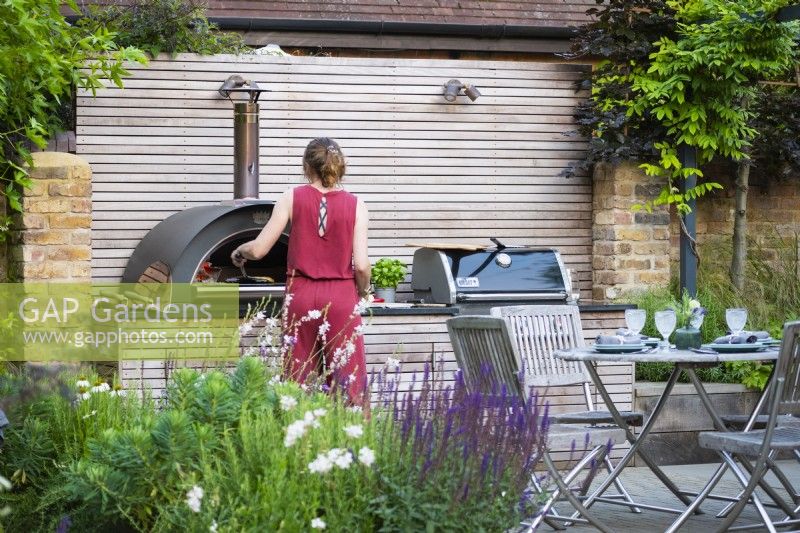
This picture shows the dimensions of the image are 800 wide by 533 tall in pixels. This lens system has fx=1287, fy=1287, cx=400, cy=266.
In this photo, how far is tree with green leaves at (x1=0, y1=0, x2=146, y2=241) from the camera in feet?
25.9

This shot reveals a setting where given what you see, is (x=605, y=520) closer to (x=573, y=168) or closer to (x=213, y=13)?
(x=573, y=168)

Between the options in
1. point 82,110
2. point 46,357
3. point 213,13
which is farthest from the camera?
point 213,13

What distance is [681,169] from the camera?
9.88 m

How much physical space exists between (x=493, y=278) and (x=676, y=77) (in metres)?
2.23

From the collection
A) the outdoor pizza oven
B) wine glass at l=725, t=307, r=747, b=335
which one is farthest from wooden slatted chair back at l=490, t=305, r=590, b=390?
the outdoor pizza oven

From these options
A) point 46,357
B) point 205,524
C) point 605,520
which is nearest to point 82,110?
point 46,357

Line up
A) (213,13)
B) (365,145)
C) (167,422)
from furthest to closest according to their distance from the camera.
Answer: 1. (213,13)
2. (365,145)
3. (167,422)

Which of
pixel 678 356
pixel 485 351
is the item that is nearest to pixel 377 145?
pixel 485 351

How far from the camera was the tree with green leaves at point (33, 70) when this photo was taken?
7887 millimetres

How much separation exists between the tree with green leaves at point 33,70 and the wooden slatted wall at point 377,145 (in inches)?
20.3

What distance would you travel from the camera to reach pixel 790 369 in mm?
5504

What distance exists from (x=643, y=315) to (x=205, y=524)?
3158mm

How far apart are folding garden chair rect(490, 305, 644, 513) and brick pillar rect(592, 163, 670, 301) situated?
2721 mm

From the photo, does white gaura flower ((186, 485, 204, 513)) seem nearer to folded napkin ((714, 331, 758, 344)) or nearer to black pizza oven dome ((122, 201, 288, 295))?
folded napkin ((714, 331, 758, 344))
